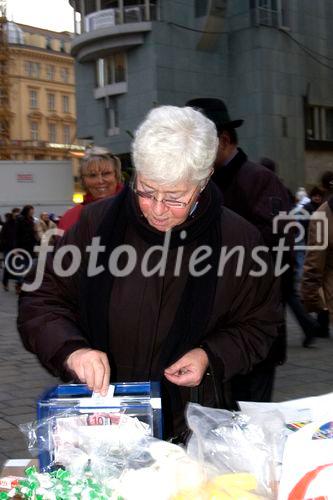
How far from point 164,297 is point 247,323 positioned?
0.93 ft

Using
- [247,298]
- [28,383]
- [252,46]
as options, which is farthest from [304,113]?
[247,298]

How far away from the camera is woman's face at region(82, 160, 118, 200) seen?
14.7 feet

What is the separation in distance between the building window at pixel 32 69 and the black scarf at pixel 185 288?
93633 mm

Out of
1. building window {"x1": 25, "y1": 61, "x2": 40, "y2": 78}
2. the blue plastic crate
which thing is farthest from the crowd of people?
building window {"x1": 25, "y1": 61, "x2": 40, "y2": 78}

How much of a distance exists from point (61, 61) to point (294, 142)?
68831mm

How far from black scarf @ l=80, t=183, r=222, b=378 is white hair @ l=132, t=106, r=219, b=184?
192mm

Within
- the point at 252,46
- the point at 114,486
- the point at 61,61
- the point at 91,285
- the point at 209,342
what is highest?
the point at 61,61

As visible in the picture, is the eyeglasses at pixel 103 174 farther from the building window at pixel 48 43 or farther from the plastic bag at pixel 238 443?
the building window at pixel 48 43

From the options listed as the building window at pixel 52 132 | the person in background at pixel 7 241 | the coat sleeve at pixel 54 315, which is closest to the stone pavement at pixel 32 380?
the coat sleeve at pixel 54 315

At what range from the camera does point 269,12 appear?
106 feet

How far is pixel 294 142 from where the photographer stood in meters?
32.8

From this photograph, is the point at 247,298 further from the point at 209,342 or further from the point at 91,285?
the point at 91,285

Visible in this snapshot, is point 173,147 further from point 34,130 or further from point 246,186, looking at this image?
point 34,130

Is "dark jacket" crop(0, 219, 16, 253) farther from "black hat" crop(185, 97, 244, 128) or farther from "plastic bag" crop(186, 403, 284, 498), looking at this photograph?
"plastic bag" crop(186, 403, 284, 498)
